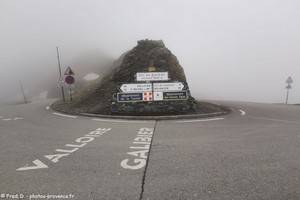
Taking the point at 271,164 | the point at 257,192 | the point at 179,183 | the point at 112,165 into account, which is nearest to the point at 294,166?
the point at 271,164

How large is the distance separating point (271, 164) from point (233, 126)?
4.06 metres

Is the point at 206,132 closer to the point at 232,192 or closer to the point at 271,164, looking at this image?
the point at 271,164

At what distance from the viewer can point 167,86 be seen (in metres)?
11.6

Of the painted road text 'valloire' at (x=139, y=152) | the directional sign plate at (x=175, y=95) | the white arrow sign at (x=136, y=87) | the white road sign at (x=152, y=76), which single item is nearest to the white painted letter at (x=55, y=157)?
the painted road text 'valloire' at (x=139, y=152)

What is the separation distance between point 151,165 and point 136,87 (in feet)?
24.3

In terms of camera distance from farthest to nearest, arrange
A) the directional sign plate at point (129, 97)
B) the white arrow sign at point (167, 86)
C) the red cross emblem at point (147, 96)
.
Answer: the white arrow sign at point (167, 86) → the red cross emblem at point (147, 96) → the directional sign plate at point (129, 97)

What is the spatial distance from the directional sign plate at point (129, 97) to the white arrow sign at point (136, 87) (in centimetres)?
21

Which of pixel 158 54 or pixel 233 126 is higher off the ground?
pixel 158 54

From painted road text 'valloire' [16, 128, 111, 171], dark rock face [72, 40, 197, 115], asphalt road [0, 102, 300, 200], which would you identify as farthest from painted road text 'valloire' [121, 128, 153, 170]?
dark rock face [72, 40, 197, 115]

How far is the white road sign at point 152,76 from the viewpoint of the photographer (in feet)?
37.8

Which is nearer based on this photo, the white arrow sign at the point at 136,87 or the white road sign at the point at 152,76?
the white arrow sign at the point at 136,87

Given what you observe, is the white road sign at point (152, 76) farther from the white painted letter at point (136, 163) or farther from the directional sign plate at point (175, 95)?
the white painted letter at point (136, 163)

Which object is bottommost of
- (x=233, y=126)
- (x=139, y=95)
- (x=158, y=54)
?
(x=233, y=126)

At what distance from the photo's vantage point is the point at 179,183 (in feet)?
11.8
